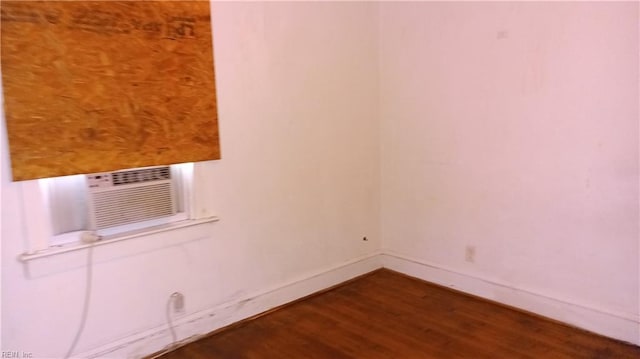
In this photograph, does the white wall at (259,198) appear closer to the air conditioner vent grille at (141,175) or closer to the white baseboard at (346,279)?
the white baseboard at (346,279)

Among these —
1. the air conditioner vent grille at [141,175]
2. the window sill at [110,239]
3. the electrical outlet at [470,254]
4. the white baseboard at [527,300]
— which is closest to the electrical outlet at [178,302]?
the window sill at [110,239]

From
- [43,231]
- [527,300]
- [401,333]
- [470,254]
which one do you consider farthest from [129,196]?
[527,300]

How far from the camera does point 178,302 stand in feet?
9.15

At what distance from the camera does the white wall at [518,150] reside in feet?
8.69

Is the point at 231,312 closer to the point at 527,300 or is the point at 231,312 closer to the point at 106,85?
the point at 106,85

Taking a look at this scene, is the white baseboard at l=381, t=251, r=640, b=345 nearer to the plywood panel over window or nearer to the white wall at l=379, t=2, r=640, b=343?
the white wall at l=379, t=2, r=640, b=343

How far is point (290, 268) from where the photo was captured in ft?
11.0

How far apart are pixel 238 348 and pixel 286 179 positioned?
1.17 m

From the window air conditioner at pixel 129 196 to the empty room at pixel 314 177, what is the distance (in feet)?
0.04

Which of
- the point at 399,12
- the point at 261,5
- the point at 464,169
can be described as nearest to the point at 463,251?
the point at 464,169

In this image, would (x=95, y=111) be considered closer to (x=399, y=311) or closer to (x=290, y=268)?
(x=290, y=268)

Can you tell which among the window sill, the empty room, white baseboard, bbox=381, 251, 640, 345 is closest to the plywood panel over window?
the empty room

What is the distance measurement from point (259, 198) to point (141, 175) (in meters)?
0.81

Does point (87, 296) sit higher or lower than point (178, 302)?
higher
